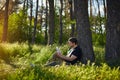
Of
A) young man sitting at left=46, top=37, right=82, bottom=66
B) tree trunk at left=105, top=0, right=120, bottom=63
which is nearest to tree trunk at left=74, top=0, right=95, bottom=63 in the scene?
tree trunk at left=105, top=0, right=120, bottom=63

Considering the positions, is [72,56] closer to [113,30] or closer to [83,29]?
[113,30]

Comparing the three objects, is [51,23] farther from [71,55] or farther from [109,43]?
[71,55]

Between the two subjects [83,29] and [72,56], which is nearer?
[72,56]

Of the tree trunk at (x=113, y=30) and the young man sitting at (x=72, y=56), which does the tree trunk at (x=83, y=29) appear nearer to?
the tree trunk at (x=113, y=30)

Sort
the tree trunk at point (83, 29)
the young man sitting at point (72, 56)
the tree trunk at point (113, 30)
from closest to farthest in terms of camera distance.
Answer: the young man sitting at point (72, 56), the tree trunk at point (113, 30), the tree trunk at point (83, 29)

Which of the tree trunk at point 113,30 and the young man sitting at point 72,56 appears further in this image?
the tree trunk at point 113,30

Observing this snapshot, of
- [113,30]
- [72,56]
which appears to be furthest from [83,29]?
[72,56]

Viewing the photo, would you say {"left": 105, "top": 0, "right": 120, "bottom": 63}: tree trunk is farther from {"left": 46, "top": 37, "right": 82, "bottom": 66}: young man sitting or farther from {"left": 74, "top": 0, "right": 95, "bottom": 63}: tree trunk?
{"left": 46, "top": 37, "right": 82, "bottom": 66}: young man sitting

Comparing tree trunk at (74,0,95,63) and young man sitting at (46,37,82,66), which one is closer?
young man sitting at (46,37,82,66)

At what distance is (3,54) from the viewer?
21.6 metres

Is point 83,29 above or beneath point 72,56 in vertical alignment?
above

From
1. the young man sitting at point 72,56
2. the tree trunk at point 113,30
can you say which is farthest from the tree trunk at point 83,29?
the young man sitting at point 72,56

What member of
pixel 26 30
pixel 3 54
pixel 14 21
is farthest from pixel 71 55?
pixel 26 30

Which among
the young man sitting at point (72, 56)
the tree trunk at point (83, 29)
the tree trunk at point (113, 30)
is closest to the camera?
the young man sitting at point (72, 56)
